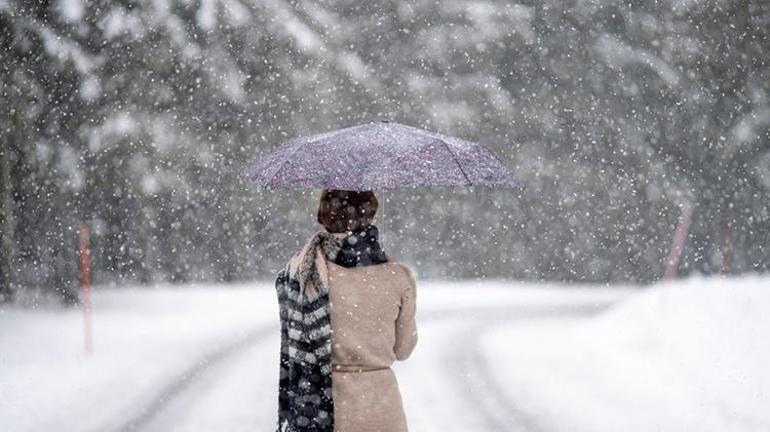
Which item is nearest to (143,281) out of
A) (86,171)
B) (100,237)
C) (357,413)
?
(100,237)

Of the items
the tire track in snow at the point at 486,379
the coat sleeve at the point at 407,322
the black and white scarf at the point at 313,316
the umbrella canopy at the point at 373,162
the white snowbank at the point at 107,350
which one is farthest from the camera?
the white snowbank at the point at 107,350

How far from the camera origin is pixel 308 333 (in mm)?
3613

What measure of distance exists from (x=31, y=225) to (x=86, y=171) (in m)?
1.57

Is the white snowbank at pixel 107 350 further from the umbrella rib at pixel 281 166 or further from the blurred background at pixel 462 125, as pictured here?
the umbrella rib at pixel 281 166

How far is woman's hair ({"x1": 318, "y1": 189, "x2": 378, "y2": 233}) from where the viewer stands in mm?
3564

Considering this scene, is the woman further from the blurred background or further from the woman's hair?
the blurred background

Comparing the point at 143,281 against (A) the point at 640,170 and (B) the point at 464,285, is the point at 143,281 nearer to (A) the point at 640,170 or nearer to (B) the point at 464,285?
(B) the point at 464,285

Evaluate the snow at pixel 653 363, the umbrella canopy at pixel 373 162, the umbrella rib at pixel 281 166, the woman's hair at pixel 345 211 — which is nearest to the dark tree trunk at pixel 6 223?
the snow at pixel 653 363

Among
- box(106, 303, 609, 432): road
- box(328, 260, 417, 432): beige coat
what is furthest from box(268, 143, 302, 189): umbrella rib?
box(106, 303, 609, 432): road

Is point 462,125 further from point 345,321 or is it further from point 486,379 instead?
point 345,321

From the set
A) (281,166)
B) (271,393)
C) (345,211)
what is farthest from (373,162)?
(271,393)

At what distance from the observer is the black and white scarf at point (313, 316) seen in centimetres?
355

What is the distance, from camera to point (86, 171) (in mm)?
17234

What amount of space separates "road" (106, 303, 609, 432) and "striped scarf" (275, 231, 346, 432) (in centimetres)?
427
